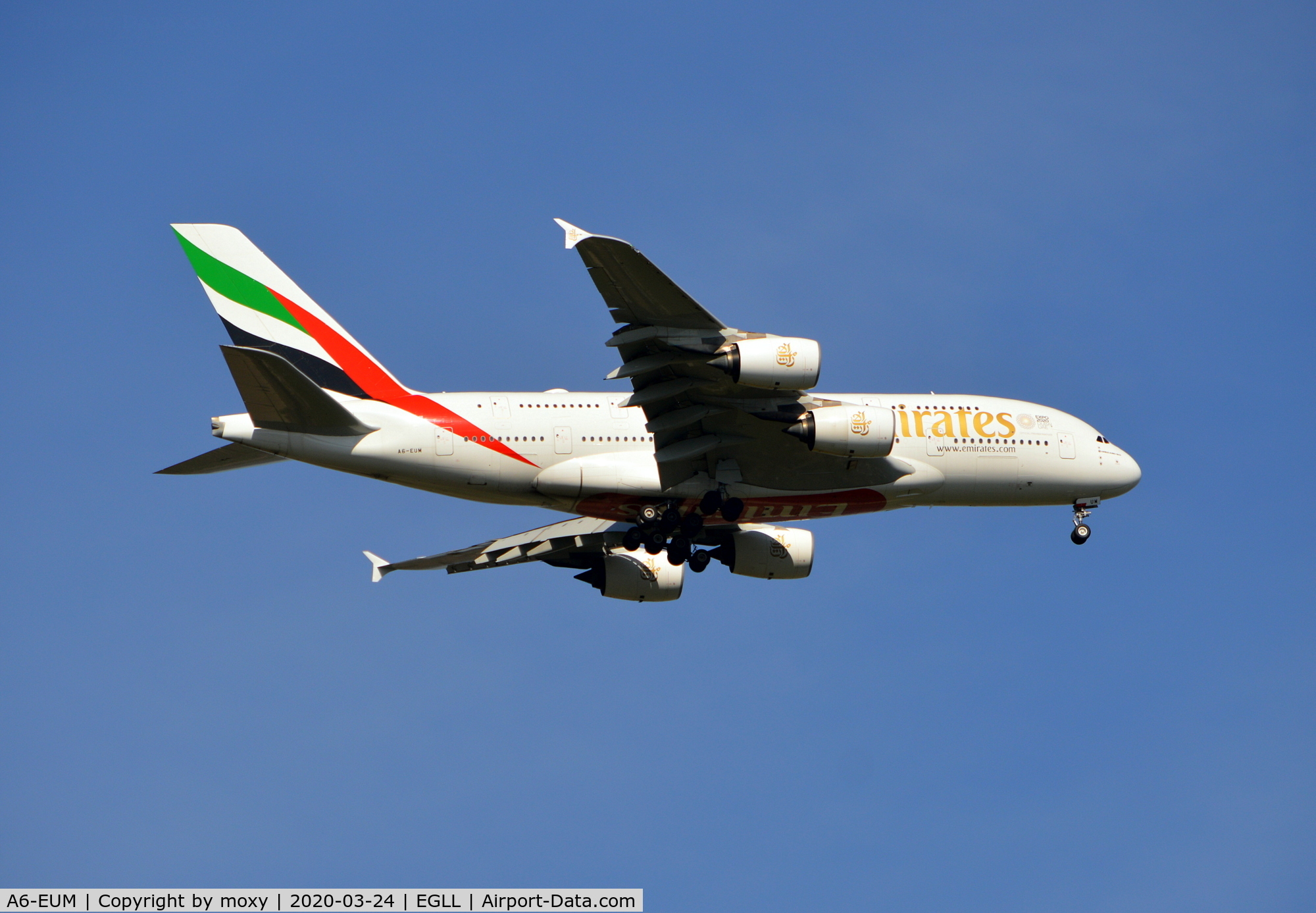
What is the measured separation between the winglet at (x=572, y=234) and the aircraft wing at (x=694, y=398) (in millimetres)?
11

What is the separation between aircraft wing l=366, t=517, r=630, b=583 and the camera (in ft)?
106

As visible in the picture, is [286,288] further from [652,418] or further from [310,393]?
[652,418]

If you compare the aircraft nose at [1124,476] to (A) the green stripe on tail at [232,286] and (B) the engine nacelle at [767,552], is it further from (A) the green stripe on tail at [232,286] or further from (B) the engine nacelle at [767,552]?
(A) the green stripe on tail at [232,286]

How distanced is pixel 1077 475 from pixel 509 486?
13.2 metres

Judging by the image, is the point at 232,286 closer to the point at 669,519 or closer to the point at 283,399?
the point at 283,399

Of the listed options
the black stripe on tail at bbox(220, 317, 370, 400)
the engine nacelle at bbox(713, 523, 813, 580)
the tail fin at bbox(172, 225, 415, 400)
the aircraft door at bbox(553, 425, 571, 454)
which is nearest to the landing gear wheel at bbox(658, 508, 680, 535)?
the aircraft door at bbox(553, 425, 571, 454)

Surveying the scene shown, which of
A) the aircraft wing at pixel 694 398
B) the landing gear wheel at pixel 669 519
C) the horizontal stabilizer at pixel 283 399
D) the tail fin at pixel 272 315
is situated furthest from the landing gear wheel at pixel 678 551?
the horizontal stabilizer at pixel 283 399

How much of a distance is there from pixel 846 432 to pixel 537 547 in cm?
946

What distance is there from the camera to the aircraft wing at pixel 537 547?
32.4m

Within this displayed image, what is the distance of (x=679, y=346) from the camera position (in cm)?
2469

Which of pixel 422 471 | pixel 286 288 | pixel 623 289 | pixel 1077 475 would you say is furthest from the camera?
pixel 1077 475

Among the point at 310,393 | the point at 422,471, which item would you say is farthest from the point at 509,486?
the point at 310,393

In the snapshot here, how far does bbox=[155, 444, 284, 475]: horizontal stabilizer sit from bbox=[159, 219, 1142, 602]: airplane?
4 centimetres

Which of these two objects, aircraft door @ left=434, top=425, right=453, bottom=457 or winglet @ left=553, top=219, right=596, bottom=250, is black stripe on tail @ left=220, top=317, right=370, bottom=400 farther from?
winglet @ left=553, top=219, right=596, bottom=250
